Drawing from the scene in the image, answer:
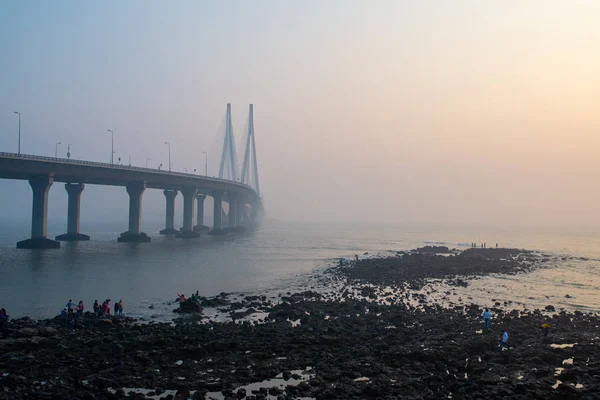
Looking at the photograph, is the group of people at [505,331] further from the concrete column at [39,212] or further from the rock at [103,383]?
the concrete column at [39,212]

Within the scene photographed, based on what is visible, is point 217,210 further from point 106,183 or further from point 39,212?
point 39,212

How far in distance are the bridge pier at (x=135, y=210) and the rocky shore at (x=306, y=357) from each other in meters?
52.4

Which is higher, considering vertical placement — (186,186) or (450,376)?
(186,186)

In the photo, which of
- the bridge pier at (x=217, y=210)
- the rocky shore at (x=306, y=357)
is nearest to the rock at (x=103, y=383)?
the rocky shore at (x=306, y=357)

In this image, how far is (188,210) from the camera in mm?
91500

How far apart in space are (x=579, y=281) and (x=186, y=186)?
2587 inches

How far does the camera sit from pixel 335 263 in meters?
54.6

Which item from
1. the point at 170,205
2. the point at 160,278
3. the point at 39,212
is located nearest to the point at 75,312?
the point at 160,278

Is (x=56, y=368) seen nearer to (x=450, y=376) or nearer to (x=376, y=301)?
(x=450, y=376)

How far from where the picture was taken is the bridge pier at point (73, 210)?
7088 centimetres

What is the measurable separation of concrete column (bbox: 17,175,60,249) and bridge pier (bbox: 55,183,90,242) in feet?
38.4

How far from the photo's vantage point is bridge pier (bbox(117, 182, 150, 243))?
73938mm

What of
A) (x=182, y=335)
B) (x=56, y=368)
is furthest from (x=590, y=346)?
(x=56, y=368)

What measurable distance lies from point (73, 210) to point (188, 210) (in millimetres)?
23106
